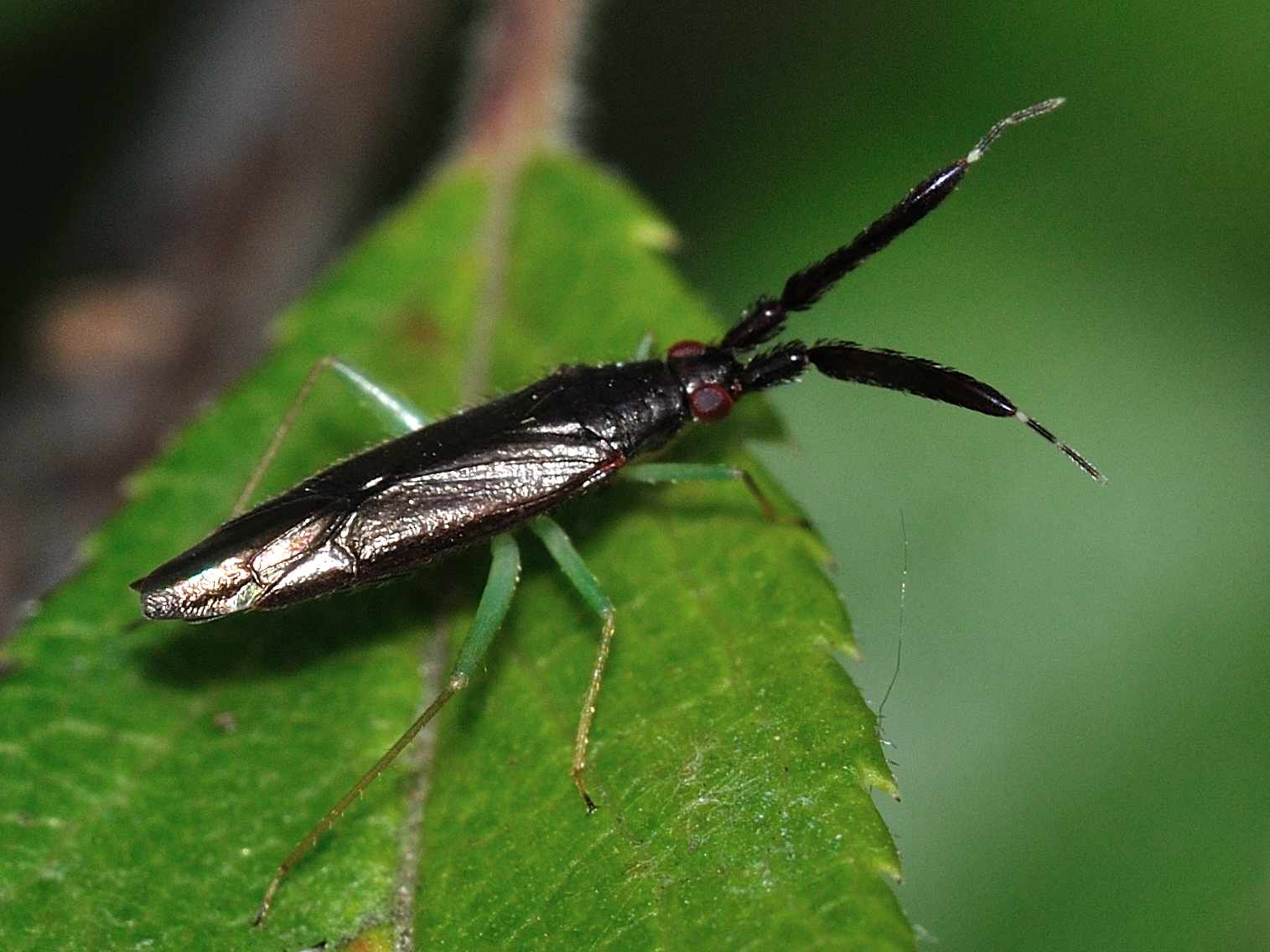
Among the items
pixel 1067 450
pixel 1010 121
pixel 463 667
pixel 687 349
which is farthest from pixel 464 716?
pixel 1010 121

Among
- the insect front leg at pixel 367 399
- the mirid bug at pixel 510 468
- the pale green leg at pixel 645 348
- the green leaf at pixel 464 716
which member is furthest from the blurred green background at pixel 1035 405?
the pale green leg at pixel 645 348

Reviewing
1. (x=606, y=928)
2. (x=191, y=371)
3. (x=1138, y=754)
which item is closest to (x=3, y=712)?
(x=191, y=371)

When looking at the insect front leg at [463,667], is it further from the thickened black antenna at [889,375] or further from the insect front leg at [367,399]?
the thickened black antenna at [889,375]

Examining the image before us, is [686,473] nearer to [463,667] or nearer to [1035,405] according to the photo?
[463,667]

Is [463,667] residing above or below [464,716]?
above

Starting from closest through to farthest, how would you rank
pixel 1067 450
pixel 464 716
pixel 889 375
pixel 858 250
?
1. pixel 1067 450
2. pixel 464 716
3. pixel 889 375
4. pixel 858 250

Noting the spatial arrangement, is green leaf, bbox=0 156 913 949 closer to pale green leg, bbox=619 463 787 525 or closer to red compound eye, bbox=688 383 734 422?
pale green leg, bbox=619 463 787 525

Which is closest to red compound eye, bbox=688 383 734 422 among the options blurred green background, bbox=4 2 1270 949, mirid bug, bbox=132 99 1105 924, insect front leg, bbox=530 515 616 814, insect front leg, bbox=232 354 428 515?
mirid bug, bbox=132 99 1105 924
